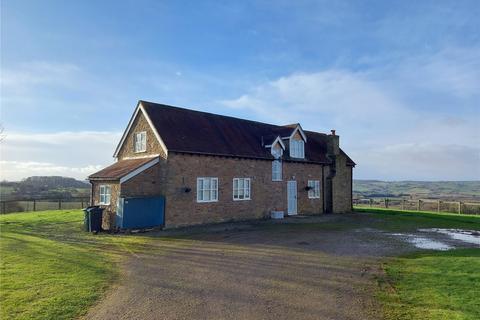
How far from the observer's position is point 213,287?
8273 mm

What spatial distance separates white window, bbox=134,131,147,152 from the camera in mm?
22203

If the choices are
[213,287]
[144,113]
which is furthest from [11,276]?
[144,113]

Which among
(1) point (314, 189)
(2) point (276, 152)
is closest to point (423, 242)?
(2) point (276, 152)

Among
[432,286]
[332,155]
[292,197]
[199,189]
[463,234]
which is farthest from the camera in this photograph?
[332,155]

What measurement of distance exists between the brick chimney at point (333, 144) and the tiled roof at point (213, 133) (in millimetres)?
1330

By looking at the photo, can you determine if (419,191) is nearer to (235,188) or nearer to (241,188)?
(241,188)

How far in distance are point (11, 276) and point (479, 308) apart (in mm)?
10531

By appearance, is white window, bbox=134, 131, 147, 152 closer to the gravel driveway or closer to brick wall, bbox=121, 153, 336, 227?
brick wall, bbox=121, 153, 336, 227

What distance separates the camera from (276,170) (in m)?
26.2

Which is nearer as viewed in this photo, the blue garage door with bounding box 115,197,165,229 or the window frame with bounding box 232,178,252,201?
the blue garage door with bounding box 115,197,165,229

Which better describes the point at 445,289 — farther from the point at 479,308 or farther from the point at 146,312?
the point at 146,312

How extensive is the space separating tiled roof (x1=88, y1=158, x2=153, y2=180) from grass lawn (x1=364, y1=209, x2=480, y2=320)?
537 inches

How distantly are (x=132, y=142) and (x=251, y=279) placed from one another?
55.3ft

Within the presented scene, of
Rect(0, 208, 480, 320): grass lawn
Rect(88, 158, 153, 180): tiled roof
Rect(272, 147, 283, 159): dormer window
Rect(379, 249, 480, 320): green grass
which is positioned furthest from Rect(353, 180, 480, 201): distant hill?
Rect(0, 208, 480, 320): grass lawn
